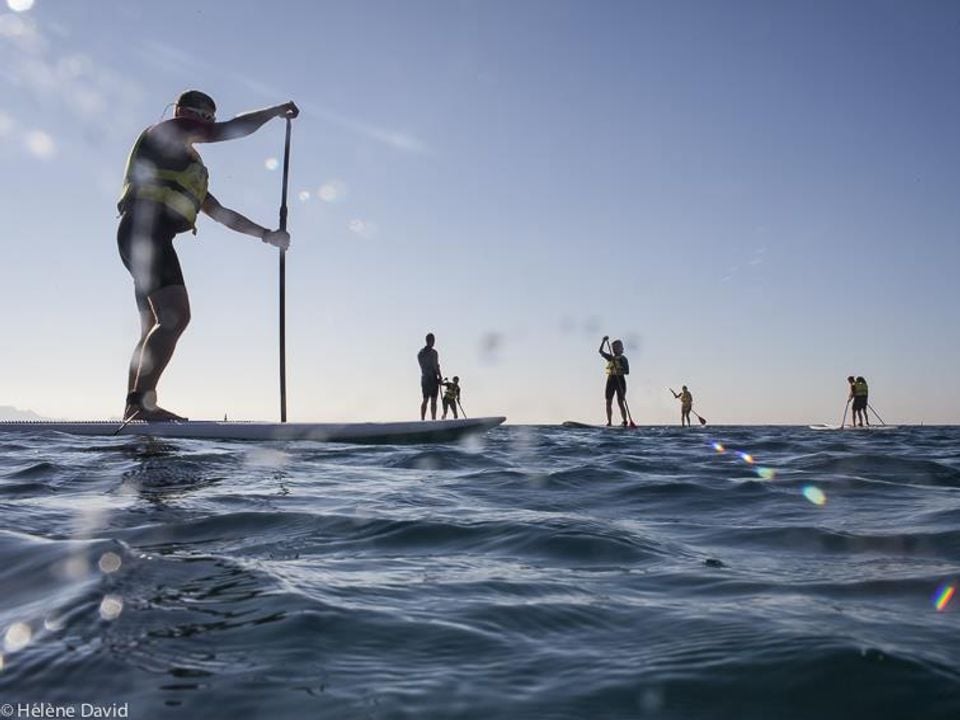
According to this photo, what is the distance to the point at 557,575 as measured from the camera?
2.03 meters

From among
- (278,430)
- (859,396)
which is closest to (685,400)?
(859,396)

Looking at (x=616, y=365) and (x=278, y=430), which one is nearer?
(x=278, y=430)

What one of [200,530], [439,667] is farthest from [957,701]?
[200,530]

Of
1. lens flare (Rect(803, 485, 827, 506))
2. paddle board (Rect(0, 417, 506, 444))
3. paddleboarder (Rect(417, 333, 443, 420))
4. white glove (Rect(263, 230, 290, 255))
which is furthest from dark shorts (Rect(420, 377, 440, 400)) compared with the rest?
lens flare (Rect(803, 485, 827, 506))

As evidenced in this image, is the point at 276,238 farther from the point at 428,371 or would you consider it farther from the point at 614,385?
the point at 614,385

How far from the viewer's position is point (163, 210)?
18.1 feet

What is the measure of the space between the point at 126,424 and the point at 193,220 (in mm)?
1725

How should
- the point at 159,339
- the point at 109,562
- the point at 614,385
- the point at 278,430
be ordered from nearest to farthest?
the point at 109,562, the point at 159,339, the point at 278,430, the point at 614,385

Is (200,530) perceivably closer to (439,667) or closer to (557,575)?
(557,575)

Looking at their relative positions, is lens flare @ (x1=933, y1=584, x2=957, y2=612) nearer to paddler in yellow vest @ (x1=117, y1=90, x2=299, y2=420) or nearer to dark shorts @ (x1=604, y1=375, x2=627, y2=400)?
paddler in yellow vest @ (x1=117, y1=90, x2=299, y2=420)

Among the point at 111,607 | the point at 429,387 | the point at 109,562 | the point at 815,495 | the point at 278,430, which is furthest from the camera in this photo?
the point at 429,387

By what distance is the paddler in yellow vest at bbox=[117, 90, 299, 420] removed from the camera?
5418mm

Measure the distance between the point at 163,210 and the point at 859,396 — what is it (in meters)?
23.2

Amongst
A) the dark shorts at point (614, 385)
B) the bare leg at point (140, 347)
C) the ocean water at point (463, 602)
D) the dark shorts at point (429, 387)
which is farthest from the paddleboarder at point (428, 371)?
the ocean water at point (463, 602)
